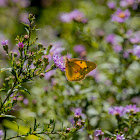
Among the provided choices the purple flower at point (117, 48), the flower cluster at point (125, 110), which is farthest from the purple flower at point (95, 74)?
the flower cluster at point (125, 110)

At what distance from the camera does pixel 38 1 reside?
174 inches

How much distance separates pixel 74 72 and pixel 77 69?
0.03 metres

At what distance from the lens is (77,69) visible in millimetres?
1695

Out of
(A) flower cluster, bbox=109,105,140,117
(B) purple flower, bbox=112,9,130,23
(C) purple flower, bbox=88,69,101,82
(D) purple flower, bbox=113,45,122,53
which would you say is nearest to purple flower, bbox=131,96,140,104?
(C) purple flower, bbox=88,69,101,82

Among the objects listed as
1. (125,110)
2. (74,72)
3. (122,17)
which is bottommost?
(125,110)

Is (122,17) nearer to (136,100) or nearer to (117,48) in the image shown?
(117,48)

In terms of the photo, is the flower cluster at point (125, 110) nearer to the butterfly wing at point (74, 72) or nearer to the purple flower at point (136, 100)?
the butterfly wing at point (74, 72)

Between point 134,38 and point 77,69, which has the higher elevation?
point 134,38

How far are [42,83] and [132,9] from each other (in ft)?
3.99

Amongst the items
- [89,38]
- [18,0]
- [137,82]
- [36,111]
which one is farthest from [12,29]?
[137,82]

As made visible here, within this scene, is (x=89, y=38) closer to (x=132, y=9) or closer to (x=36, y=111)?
(x=132, y=9)

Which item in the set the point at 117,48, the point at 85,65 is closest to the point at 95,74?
the point at 117,48

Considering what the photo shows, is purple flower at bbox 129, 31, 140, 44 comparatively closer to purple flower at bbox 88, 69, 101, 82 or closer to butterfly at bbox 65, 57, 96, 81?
purple flower at bbox 88, 69, 101, 82

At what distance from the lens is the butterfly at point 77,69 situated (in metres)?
1.64
